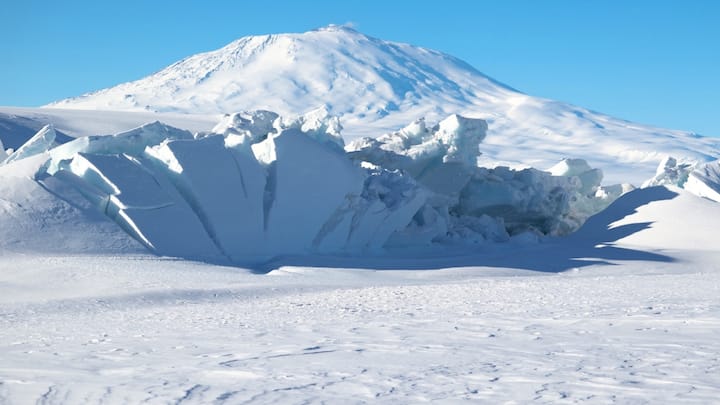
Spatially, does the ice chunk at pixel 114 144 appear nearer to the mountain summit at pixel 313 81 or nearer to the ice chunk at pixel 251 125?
the ice chunk at pixel 251 125

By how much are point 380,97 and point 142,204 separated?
6127 cm

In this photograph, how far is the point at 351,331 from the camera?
614 centimetres

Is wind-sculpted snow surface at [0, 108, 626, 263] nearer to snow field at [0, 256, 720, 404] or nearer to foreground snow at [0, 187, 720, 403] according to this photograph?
foreground snow at [0, 187, 720, 403]

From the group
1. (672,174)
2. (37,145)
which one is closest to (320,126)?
(37,145)

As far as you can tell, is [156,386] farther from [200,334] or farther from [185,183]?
[185,183]

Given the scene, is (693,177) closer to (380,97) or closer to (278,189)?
(278,189)

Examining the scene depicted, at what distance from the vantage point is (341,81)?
74875mm

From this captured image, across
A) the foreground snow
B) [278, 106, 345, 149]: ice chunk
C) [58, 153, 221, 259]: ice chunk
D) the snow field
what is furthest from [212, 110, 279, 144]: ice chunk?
the snow field

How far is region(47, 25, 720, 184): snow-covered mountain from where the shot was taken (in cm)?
6309

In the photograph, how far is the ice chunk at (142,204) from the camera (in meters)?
11.2

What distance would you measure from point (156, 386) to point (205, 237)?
24.1 ft

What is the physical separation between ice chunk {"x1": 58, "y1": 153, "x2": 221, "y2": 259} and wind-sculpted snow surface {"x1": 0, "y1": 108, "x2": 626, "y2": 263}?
0.01 m

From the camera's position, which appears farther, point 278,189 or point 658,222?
point 658,222

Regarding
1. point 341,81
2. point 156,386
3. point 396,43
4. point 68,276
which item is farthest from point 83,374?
point 396,43
